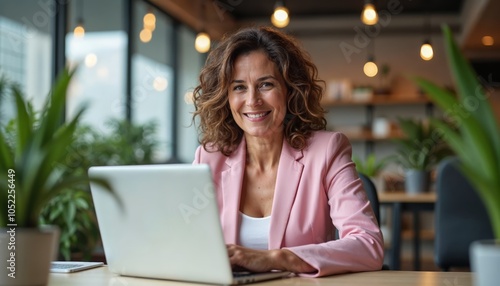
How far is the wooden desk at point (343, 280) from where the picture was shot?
154 cm

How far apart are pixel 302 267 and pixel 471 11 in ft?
21.8

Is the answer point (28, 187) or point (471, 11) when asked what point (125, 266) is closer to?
point (28, 187)

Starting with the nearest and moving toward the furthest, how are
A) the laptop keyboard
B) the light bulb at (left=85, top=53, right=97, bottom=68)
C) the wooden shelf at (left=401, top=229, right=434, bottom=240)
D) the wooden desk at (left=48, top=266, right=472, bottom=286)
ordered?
the wooden desk at (left=48, top=266, right=472, bottom=286)
the laptop keyboard
the light bulb at (left=85, top=53, right=97, bottom=68)
the wooden shelf at (left=401, top=229, right=434, bottom=240)

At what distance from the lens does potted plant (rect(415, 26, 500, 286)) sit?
1.04 metres

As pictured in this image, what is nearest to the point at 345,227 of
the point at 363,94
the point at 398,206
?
the point at 398,206

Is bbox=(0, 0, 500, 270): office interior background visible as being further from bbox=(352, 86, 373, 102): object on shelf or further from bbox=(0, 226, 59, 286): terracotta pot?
bbox=(0, 226, 59, 286): terracotta pot

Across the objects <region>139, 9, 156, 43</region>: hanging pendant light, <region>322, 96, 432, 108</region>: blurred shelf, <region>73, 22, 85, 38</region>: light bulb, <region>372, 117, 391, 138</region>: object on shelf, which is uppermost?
<region>139, 9, 156, 43</region>: hanging pendant light

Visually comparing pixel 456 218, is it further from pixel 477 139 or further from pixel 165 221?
pixel 477 139

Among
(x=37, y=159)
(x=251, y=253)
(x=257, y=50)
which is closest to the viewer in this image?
(x=37, y=159)

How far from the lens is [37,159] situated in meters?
1.20

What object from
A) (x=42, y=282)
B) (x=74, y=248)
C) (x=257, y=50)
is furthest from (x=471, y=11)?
(x=42, y=282)

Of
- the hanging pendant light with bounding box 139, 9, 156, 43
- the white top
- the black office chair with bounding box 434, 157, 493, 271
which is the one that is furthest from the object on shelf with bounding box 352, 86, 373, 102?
the white top
